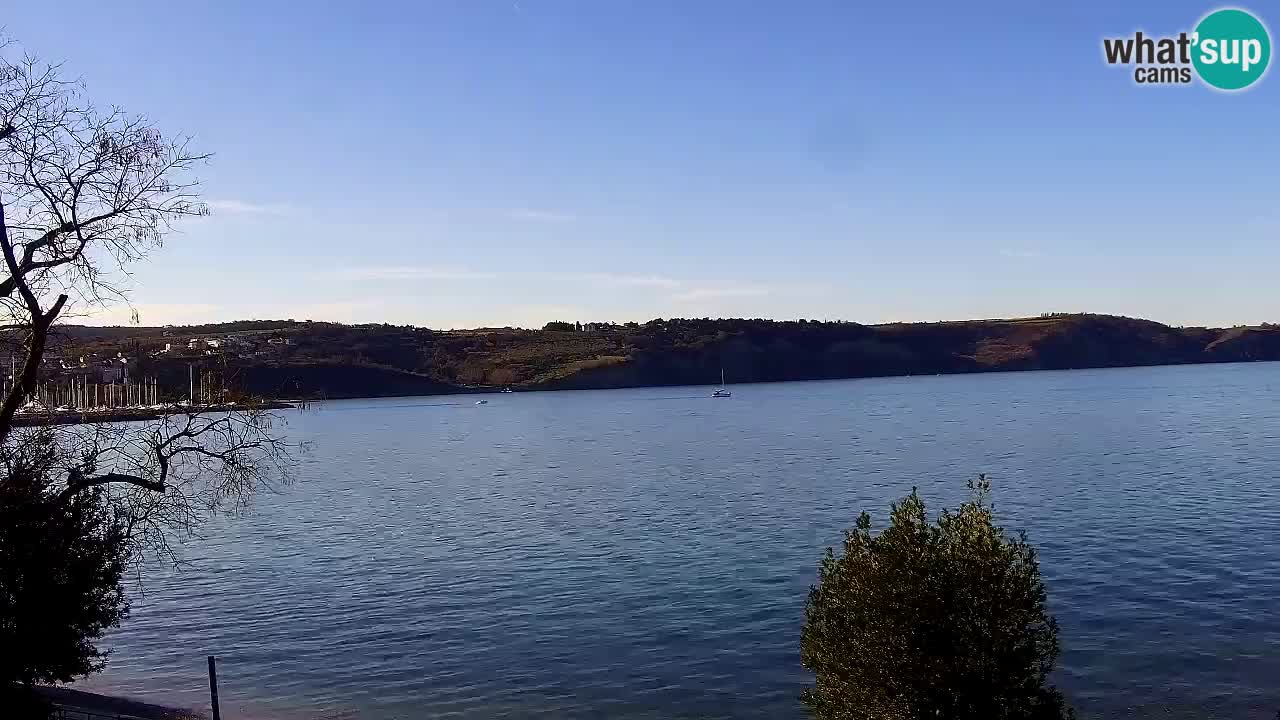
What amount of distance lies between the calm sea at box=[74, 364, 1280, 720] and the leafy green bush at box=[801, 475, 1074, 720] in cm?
1136

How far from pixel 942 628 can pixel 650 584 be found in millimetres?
27029

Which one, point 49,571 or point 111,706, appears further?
point 111,706

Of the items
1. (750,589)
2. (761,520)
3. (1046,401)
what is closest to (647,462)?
(761,520)

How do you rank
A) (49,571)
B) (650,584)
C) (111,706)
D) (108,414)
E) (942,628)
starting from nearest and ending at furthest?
(942,628)
(108,414)
(49,571)
(111,706)
(650,584)

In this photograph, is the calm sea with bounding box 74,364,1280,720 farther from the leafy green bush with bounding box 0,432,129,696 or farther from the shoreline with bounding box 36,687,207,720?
the leafy green bush with bounding box 0,432,129,696

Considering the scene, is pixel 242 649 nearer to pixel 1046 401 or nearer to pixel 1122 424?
pixel 1122 424

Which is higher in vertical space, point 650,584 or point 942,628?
point 942,628

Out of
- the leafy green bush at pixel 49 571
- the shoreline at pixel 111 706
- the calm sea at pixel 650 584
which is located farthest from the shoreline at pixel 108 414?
the calm sea at pixel 650 584

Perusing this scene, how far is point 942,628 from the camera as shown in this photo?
1455 cm

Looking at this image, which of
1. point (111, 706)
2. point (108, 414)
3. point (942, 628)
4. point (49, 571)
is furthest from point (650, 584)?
point (942, 628)

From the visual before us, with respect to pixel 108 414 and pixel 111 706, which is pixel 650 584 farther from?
pixel 108 414

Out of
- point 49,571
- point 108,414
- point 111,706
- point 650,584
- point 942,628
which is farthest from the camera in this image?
point 650,584

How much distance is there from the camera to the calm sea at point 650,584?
28.0 m

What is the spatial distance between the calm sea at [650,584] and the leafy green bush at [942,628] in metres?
11.4
